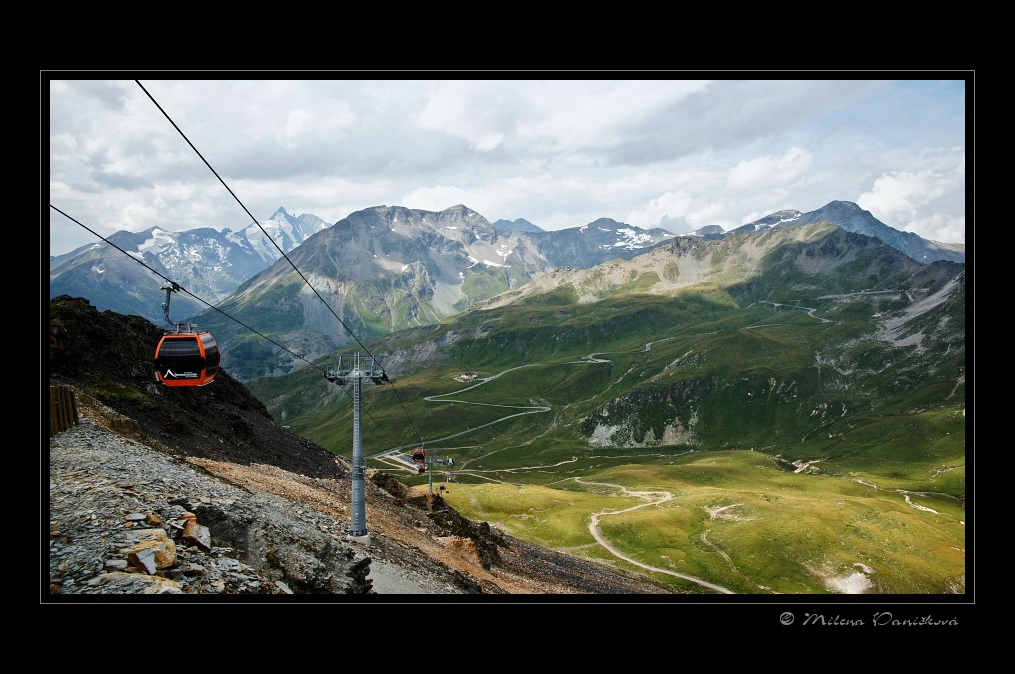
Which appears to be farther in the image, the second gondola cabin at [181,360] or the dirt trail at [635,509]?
the dirt trail at [635,509]

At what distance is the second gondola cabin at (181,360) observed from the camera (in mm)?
24234

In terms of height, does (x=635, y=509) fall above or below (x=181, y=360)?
below

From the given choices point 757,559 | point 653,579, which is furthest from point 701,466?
point 653,579

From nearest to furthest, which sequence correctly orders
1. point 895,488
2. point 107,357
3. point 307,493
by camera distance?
point 307,493, point 107,357, point 895,488

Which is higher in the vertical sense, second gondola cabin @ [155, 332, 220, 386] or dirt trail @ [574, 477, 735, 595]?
second gondola cabin @ [155, 332, 220, 386]

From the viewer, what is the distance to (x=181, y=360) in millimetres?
24344

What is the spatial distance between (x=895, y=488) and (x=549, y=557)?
382 feet

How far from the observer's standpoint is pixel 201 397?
179 ft

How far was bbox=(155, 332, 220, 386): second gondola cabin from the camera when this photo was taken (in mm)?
24234

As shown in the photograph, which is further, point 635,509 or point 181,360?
point 635,509

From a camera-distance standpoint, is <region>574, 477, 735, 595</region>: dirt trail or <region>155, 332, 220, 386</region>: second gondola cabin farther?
<region>574, 477, 735, 595</region>: dirt trail
